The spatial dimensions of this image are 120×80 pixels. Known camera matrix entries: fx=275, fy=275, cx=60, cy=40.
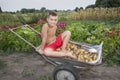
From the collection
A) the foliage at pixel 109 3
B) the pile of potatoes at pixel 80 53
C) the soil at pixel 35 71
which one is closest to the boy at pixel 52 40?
the pile of potatoes at pixel 80 53

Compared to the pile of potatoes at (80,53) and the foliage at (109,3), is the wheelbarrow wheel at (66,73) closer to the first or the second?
the pile of potatoes at (80,53)

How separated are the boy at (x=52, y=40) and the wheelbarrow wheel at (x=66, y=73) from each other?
24 cm

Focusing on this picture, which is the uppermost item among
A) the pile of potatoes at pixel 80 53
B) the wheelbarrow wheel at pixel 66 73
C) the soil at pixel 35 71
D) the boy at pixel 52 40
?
the boy at pixel 52 40

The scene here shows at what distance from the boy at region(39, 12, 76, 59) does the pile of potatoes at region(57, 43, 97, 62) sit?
0.61 ft

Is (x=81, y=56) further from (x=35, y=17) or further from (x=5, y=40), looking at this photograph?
(x=35, y=17)

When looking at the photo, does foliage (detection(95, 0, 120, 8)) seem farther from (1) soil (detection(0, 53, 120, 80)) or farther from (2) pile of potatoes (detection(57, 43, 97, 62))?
(2) pile of potatoes (detection(57, 43, 97, 62))

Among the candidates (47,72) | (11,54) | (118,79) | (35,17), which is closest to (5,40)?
(11,54)

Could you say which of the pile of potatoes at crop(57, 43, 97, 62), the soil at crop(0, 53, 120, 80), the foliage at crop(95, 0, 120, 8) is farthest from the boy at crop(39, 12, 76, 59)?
the foliage at crop(95, 0, 120, 8)

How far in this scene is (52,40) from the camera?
5441 mm

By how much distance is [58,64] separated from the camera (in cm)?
530

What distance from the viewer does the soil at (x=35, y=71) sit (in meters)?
5.72

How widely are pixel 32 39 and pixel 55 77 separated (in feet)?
9.19

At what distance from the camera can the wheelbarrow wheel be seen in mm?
4875

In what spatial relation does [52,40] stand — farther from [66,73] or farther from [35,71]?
[35,71]
